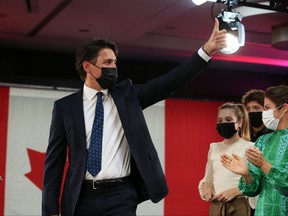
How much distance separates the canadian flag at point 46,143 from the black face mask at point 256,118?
10.4 feet

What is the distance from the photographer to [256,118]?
14.0ft

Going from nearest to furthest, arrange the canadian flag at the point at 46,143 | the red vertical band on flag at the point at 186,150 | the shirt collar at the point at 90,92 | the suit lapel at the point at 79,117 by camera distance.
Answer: the suit lapel at the point at 79,117 → the shirt collar at the point at 90,92 → the canadian flag at the point at 46,143 → the red vertical band on flag at the point at 186,150

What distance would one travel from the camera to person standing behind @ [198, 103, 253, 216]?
13.5 feet

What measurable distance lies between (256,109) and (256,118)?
8cm

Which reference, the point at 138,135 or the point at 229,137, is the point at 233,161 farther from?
the point at 229,137

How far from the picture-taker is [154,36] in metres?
7.90

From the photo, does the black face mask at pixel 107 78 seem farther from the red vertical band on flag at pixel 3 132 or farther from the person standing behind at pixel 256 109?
the red vertical band on flag at pixel 3 132

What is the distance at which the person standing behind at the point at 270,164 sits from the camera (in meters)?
2.87

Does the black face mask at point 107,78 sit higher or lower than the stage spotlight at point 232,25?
lower

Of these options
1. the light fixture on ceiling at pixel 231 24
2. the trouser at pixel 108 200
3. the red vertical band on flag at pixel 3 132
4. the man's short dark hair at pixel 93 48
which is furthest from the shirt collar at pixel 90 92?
the red vertical band on flag at pixel 3 132

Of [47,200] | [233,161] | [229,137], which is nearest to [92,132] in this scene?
[47,200]

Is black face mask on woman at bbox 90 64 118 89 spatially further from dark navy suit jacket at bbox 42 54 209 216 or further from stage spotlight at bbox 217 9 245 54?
stage spotlight at bbox 217 9 245 54

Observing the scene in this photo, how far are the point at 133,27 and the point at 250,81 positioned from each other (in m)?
3.18

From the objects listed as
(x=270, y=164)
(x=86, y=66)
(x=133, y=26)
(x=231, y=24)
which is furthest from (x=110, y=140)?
(x=133, y=26)
